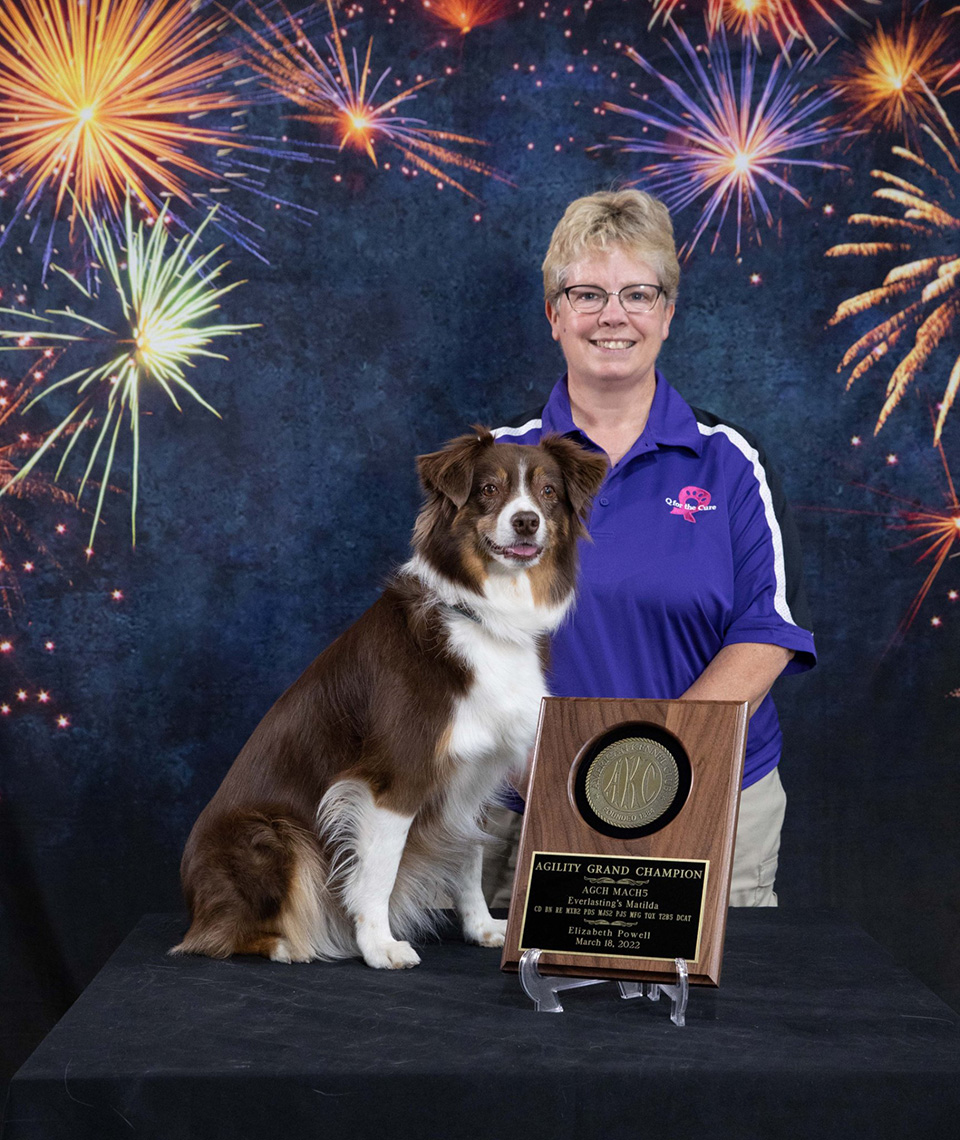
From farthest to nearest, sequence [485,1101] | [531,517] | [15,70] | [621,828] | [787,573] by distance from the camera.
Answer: [15,70] < [787,573] < [531,517] < [621,828] < [485,1101]

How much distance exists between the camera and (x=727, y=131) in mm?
4086

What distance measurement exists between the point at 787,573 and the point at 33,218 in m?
2.95

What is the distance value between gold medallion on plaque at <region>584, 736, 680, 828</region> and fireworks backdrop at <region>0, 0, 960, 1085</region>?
2280mm

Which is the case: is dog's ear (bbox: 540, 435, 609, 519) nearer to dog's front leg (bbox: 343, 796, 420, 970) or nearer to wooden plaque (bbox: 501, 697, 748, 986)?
wooden plaque (bbox: 501, 697, 748, 986)

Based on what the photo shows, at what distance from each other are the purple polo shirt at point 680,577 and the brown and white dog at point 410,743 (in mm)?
224

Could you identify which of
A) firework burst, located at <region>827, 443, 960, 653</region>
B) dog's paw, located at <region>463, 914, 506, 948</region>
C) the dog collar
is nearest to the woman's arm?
the dog collar

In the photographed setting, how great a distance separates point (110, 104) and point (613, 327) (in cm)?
229

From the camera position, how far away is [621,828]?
195 centimetres

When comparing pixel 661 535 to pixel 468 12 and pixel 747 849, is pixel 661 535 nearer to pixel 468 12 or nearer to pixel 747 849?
pixel 747 849

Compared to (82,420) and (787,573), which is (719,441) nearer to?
(787,573)

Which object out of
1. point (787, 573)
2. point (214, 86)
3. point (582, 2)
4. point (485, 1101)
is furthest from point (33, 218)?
point (485, 1101)

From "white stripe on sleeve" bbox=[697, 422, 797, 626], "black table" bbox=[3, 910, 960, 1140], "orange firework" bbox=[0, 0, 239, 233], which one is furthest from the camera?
"orange firework" bbox=[0, 0, 239, 233]

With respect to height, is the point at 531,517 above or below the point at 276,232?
below

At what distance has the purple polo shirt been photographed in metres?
2.80
